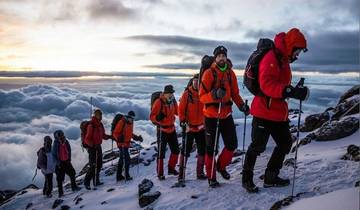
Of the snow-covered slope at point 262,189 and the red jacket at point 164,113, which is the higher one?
the red jacket at point 164,113

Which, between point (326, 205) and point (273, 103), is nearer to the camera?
point (326, 205)

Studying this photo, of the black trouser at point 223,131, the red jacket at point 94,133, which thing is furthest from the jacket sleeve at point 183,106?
the red jacket at point 94,133

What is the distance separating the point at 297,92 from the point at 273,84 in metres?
0.42

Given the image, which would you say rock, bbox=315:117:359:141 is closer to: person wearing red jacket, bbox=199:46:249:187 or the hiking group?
the hiking group

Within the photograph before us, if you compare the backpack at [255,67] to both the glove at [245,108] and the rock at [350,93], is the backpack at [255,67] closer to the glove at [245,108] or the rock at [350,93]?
the glove at [245,108]

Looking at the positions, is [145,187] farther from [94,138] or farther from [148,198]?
[94,138]

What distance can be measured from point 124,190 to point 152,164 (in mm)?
8597

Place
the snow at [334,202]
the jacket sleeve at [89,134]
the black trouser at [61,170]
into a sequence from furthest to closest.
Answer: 1. the black trouser at [61,170]
2. the jacket sleeve at [89,134]
3. the snow at [334,202]

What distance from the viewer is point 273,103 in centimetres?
662

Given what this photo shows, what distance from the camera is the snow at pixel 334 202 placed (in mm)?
4673

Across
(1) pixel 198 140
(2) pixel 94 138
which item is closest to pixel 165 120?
(1) pixel 198 140

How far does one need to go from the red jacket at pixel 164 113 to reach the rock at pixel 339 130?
425 centimetres

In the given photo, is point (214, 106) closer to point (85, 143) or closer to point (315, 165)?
point (315, 165)

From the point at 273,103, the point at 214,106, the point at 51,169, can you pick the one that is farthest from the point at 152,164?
the point at 273,103
